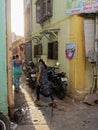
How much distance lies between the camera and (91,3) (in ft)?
31.2

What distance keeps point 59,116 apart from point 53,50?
614 centimetres

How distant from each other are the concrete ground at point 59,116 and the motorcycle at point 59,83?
0.29 m

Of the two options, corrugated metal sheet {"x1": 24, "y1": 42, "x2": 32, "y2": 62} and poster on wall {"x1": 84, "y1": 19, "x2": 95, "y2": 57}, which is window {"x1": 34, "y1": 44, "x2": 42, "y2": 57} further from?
poster on wall {"x1": 84, "y1": 19, "x2": 95, "y2": 57}

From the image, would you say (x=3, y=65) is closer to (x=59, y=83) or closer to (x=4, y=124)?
(x=4, y=124)

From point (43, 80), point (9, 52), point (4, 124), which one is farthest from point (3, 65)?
point (43, 80)

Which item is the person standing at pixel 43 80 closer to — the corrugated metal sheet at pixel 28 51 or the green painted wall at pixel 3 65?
the green painted wall at pixel 3 65

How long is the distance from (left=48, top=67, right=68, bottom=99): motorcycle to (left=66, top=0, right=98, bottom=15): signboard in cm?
242

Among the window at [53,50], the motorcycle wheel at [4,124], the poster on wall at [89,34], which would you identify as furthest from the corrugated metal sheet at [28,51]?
the motorcycle wheel at [4,124]

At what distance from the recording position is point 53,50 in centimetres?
1373

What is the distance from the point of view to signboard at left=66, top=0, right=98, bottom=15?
9.48 meters

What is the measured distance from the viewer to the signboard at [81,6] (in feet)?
31.1

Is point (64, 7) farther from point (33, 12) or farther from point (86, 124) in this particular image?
point (33, 12)

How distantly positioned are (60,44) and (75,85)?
252cm

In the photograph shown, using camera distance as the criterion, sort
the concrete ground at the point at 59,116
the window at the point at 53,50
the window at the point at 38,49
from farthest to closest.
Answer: the window at the point at 38,49 < the window at the point at 53,50 < the concrete ground at the point at 59,116
